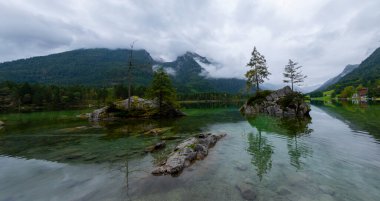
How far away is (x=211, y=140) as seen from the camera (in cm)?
2073

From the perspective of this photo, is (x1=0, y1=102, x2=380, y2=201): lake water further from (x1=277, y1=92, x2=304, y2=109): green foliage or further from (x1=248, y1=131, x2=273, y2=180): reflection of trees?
(x1=277, y1=92, x2=304, y2=109): green foliage

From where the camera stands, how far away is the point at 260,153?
1677 cm

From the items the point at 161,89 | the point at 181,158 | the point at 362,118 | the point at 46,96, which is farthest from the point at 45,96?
the point at 362,118

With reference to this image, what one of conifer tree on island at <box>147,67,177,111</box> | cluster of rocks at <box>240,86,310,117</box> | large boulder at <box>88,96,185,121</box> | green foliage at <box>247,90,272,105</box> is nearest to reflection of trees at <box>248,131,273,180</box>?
cluster of rocks at <box>240,86,310,117</box>

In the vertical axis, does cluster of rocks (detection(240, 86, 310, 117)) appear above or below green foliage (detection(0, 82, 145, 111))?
below

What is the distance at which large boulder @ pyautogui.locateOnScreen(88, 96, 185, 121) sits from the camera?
157ft

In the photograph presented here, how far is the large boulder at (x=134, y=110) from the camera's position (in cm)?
4784

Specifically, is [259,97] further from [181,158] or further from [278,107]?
[181,158]

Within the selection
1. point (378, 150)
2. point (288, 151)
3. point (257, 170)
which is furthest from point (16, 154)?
point (378, 150)

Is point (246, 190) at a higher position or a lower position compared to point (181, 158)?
lower

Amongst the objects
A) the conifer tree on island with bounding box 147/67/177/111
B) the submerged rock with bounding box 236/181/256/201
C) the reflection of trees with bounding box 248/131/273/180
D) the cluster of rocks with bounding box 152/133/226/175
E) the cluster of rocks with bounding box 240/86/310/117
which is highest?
the conifer tree on island with bounding box 147/67/177/111

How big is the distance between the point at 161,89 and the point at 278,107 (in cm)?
3237

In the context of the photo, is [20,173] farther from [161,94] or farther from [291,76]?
[291,76]

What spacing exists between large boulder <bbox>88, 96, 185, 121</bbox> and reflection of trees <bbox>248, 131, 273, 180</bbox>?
1291 inches
